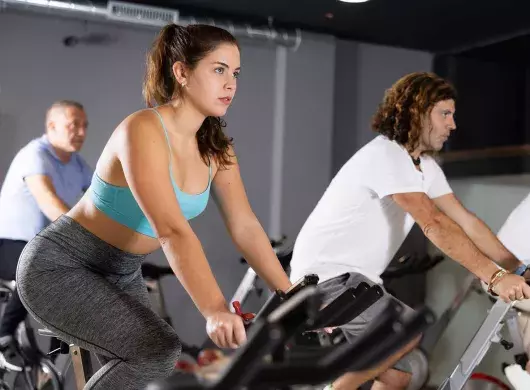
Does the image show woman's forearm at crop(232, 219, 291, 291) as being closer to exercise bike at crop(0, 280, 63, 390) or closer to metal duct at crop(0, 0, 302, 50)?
exercise bike at crop(0, 280, 63, 390)

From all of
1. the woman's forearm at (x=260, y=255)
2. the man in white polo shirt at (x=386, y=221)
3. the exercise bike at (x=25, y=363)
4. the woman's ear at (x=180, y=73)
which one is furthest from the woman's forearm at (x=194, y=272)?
the exercise bike at (x=25, y=363)

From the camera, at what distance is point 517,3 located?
12.8ft

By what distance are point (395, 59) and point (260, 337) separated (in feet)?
10.8

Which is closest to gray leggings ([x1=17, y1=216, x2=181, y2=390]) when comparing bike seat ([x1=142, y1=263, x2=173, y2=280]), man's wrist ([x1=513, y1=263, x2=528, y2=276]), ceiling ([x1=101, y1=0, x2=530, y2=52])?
man's wrist ([x1=513, y1=263, x2=528, y2=276])

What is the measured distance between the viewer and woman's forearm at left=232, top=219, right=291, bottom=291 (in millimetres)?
1827

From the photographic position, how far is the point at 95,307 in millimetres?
1679

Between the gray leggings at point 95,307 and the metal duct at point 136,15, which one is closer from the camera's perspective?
the gray leggings at point 95,307

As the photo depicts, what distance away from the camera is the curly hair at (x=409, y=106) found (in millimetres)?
2947

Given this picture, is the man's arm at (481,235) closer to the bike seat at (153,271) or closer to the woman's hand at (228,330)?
the bike seat at (153,271)

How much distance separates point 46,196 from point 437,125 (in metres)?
1.65

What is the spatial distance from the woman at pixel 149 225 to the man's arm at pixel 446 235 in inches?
35.9

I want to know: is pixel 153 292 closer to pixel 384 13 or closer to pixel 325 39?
pixel 325 39

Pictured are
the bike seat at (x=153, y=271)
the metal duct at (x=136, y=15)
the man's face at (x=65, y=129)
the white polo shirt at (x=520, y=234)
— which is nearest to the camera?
the white polo shirt at (x=520, y=234)

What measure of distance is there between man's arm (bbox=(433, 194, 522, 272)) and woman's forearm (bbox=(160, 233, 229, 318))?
164 centimetres
